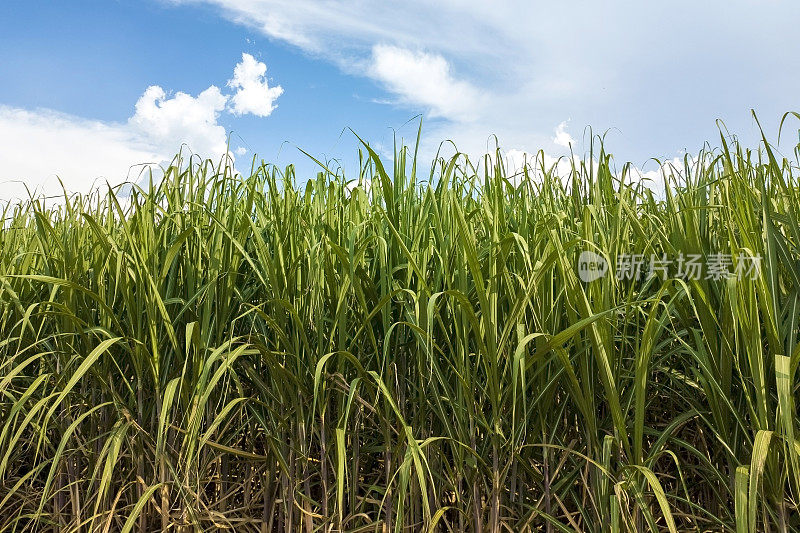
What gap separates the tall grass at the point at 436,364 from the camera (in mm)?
1128

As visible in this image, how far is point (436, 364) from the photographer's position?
1226 mm

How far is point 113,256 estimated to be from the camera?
5.02ft

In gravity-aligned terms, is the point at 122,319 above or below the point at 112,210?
below

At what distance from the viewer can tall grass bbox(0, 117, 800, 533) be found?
113 centimetres

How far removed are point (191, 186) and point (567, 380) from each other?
1224 mm

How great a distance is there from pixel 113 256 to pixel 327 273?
25.5 inches

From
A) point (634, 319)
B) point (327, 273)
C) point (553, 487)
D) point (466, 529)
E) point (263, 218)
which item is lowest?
point (466, 529)

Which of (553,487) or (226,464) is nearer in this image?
(553,487)

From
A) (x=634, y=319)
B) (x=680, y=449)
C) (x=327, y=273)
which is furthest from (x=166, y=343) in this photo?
(x=680, y=449)

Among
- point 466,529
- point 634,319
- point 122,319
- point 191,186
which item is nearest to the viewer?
point 466,529

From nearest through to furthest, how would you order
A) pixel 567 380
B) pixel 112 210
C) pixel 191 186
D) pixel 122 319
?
pixel 567 380 < pixel 122 319 < pixel 191 186 < pixel 112 210

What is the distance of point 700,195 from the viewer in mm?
1610

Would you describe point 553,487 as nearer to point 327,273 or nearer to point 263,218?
point 327,273

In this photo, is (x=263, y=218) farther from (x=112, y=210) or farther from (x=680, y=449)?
(x=680, y=449)
